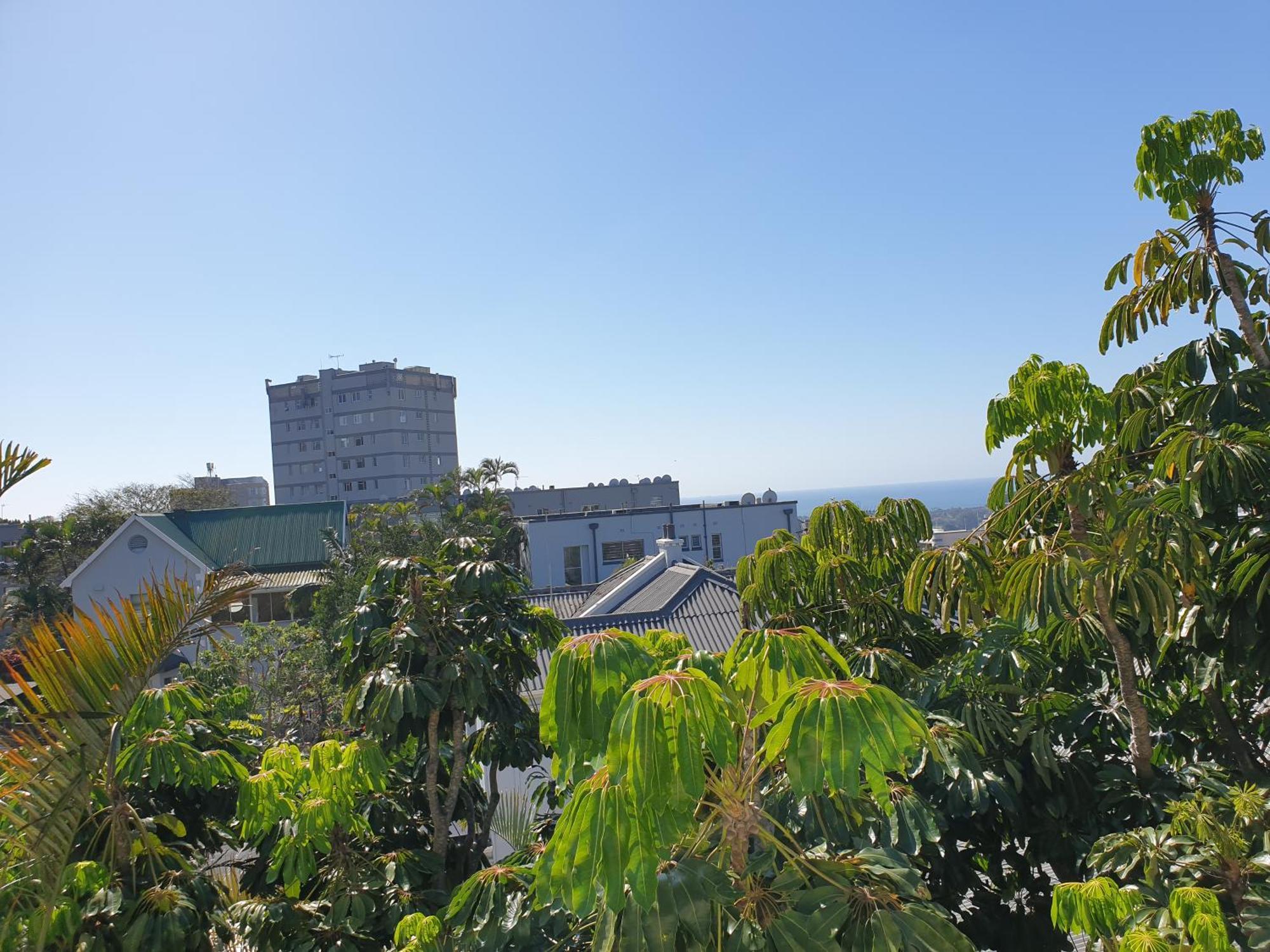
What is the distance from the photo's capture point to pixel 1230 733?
18.5ft

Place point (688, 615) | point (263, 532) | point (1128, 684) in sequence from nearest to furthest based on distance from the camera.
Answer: point (1128, 684)
point (688, 615)
point (263, 532)

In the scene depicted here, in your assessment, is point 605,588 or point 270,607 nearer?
point 605,588

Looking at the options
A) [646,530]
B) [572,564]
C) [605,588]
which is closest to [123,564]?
[572,564]

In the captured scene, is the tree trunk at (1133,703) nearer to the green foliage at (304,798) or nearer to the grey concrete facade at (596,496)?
the green foliage at (304,798)

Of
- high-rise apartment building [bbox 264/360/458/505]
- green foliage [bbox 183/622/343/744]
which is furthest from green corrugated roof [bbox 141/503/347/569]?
high-rise apartment building [bbox 264/360/458/505]

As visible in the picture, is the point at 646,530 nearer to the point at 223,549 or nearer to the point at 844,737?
the point at 223,549

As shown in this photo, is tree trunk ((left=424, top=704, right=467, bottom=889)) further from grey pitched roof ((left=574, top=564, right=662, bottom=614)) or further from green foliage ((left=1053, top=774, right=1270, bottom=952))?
grey pitched roof ((left=574, top=564, right=662, bottom=614))

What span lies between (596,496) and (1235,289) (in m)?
58.5

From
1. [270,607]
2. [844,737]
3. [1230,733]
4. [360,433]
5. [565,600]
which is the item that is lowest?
[270,607]

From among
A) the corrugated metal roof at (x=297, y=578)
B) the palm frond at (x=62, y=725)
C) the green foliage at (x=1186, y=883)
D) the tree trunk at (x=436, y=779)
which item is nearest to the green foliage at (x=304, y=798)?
the tree trunk at (x=436, y=779)

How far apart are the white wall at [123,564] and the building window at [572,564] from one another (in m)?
16.6

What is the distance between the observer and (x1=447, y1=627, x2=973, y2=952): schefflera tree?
2.82m

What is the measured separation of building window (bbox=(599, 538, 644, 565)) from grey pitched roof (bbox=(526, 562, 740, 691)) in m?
22.8

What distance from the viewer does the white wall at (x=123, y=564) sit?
3325 centimetres
